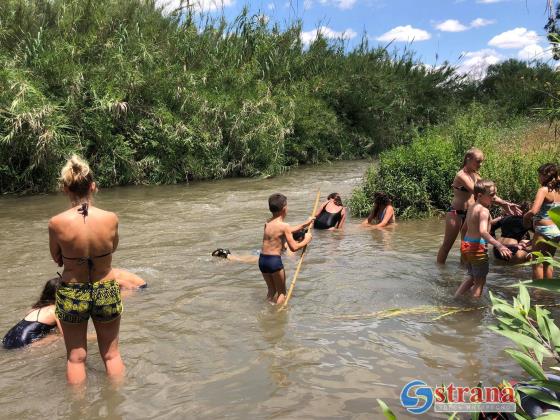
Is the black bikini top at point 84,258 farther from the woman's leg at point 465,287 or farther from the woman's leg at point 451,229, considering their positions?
the woman's leg at point 451,229

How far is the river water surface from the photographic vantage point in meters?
3.85

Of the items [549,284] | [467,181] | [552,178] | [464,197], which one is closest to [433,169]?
[464,197]

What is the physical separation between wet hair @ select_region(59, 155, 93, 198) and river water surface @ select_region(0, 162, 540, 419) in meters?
1.52

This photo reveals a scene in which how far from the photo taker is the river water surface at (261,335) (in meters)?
3.85

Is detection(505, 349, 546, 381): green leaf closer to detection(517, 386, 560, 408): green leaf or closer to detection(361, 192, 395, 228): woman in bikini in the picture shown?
detection(517, 386, 560, 408): green leaf

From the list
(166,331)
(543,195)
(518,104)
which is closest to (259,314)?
(166,331)

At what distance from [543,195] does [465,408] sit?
13.4ft

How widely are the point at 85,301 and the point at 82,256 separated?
327 millimetres

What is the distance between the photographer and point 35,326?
193 inches

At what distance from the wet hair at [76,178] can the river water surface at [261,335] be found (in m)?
1.52

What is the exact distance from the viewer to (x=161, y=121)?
15695 millimetres

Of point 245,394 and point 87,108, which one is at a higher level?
point 87,108

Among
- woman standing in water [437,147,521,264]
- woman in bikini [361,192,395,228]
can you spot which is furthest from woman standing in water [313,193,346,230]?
woman standing in water [437,147,521,264]

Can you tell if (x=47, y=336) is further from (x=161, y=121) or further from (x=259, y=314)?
(x=161, y=121)
